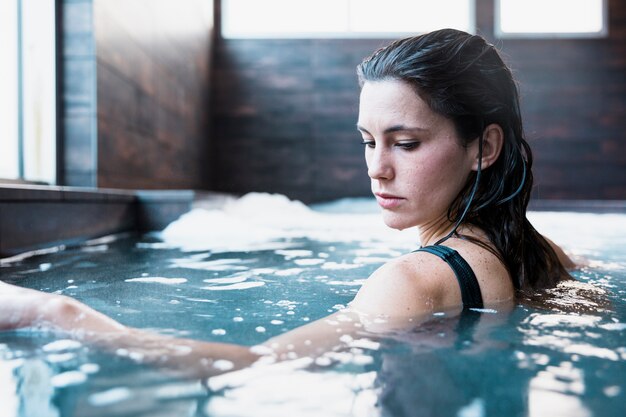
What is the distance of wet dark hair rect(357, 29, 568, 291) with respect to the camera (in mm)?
1363

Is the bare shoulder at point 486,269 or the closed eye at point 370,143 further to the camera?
the closed eye at point 370,143

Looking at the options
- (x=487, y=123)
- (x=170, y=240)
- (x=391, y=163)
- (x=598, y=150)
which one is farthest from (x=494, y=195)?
(x=598, y=150)

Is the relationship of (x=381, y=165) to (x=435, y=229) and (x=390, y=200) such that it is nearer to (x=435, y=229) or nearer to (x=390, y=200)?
(x=390, y=200)

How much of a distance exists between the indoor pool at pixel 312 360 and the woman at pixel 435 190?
63 mm

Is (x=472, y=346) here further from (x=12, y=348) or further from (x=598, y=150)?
(x=598, y=150)

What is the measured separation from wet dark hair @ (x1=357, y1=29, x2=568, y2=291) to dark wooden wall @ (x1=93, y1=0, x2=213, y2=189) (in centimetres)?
356

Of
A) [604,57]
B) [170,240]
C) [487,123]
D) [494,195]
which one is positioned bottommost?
[170,240]

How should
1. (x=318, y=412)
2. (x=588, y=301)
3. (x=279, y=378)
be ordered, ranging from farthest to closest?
(x=588, y=301), (x=279, y=378), (x=318, y=412)

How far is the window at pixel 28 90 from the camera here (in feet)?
12.9

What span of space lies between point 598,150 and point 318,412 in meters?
9.55

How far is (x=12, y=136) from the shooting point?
4004 millimetres

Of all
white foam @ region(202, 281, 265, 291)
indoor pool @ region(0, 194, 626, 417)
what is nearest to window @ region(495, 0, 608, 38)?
indoor pool @ region(0, 194, 626, 417)

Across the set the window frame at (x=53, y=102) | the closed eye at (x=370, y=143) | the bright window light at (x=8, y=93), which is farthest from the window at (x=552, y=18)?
the closed eye at (x=370, y=143)

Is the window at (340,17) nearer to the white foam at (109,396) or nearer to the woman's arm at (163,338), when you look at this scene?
the woman's arm at (163,338)
